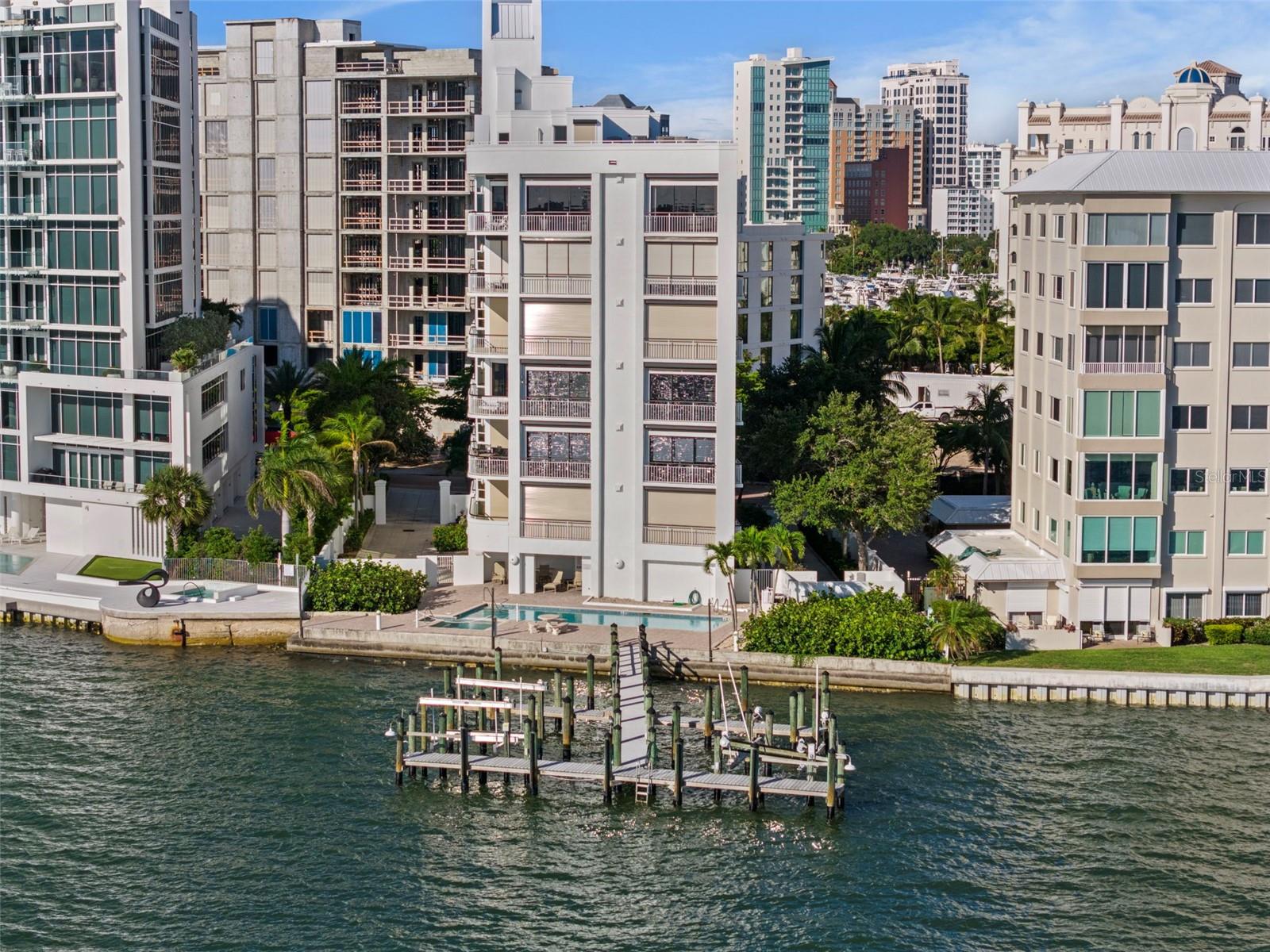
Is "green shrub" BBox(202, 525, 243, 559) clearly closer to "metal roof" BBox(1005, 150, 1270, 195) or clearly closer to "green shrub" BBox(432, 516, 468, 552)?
"green shrub" BBox(432, 516, 468, 552)

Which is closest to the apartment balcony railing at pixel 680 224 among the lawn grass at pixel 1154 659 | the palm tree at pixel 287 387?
the lawn grass at pixel 1154 659

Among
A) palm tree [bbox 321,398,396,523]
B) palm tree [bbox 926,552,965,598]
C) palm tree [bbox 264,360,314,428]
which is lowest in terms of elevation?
palm tree [bbox 926,552,965,598]

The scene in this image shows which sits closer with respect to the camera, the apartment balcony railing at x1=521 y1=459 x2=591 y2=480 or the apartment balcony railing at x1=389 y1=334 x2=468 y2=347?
the apartment balcony railing at x1=521 y1=459 x2=591 y2=480

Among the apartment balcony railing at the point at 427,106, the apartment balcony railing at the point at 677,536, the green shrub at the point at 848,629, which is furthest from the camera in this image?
the apartment balcony railing at the point at 427,106

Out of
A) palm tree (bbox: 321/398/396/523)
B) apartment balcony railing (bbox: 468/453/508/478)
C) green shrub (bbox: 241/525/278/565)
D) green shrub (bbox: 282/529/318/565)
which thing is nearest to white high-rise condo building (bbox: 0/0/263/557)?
palm tree (bbox: 321/398/396/523)

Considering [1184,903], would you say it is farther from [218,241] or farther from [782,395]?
[218,241]

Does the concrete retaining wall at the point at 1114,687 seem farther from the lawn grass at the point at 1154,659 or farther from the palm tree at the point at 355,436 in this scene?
the palm tree at the point at 355,436

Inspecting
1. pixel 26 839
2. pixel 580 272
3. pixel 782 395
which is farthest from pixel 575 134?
pixel 26 839
